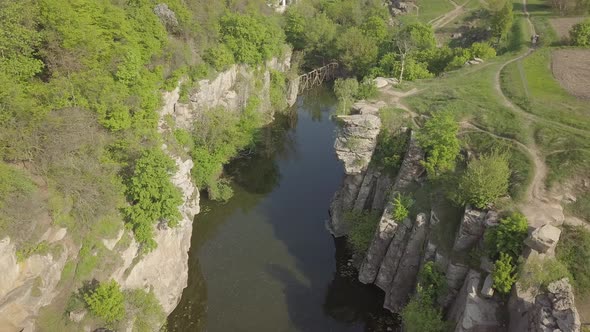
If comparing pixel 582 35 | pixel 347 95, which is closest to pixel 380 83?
pixel 347 95

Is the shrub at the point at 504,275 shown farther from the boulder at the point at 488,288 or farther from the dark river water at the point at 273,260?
the dark river water at the point at 273,260

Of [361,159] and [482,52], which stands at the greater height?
[482,52]

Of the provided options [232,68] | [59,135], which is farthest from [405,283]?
[232,68]

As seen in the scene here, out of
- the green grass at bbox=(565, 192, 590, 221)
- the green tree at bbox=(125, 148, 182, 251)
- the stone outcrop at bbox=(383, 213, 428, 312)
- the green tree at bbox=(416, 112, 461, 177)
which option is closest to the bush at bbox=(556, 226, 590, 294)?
the green grass at bbox=(565, 192, 590, 221)

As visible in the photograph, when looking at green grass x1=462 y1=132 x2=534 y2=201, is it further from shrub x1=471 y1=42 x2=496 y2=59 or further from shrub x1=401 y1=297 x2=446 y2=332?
shrub x1=471 y1=42 x2=496 y2=59

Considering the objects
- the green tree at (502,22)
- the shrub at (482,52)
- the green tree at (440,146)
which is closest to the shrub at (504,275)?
the green tree at (440,146)

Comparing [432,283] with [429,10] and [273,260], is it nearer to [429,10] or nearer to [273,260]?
[273,260]

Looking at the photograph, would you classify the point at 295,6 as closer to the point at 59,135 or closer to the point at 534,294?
the point at 59,135
